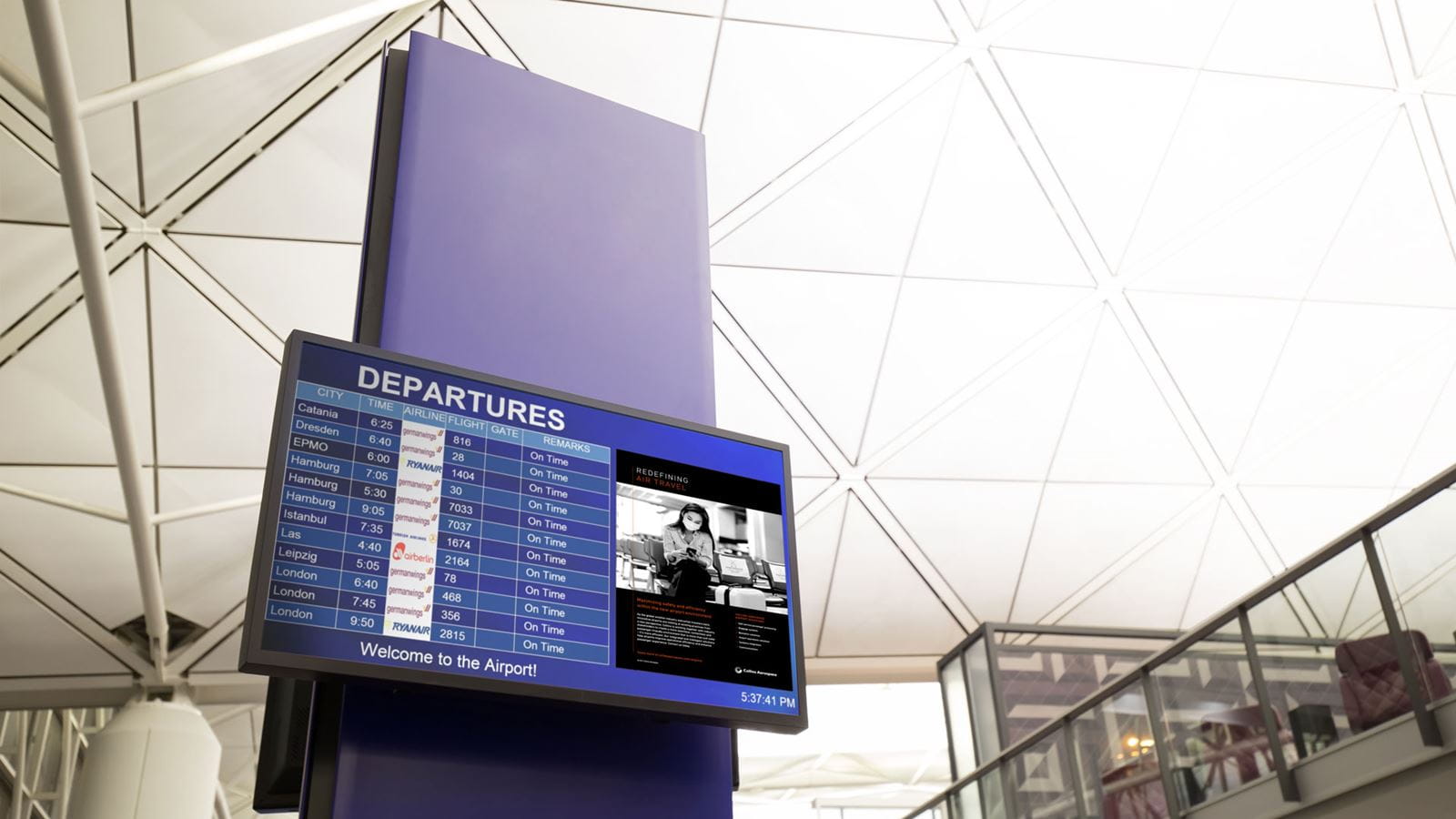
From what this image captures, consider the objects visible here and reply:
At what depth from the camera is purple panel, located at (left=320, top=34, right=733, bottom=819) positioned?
4066 millimetres

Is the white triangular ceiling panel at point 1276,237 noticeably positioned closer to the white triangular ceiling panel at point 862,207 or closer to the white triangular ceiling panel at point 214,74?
the white triangular ceiling panel at point 862,207

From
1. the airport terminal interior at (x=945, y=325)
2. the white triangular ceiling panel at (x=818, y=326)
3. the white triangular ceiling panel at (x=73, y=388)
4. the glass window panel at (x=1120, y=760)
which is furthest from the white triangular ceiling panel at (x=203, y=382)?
the glass window panel at (x=1120, y=760)

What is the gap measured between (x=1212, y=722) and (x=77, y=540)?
14.5 m

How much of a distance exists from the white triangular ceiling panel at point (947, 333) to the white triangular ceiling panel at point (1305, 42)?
3486 millimetres

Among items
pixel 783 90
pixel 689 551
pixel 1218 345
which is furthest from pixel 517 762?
pixel 1218 345

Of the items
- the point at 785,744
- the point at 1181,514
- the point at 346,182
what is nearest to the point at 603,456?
the point at 346,182

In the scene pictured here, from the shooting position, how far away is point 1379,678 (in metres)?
Answer: 7.68

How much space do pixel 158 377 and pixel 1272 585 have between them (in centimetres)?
1249

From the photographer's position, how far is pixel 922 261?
15.5 meters

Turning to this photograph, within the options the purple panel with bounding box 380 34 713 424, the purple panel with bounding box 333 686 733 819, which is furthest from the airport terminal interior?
the purple panel with bounding box 333 686 733 819

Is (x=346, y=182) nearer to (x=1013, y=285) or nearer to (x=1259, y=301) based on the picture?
(x=1013, y=285)

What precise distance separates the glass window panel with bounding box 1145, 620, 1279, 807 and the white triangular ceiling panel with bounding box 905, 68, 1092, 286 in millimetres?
6767

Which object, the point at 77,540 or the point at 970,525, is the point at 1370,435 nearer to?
the point at 970,525

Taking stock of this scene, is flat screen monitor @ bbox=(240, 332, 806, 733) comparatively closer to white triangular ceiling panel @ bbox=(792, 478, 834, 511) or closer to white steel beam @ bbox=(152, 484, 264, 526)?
white steel beam @ bbox=(152, 484, 264, 526)
